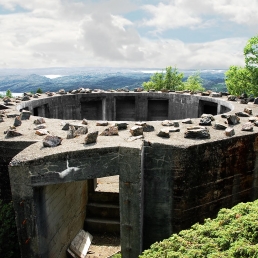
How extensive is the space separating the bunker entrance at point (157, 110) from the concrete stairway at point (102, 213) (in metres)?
8.11

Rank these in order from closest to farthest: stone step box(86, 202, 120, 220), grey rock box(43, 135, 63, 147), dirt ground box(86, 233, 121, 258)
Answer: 1. grey rock box(43, 135, 63, 147)
2. dirt ground box(86, 233, 121, 258)
3. stone step box(86, 202, 120, 220)

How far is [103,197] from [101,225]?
897 millimetres

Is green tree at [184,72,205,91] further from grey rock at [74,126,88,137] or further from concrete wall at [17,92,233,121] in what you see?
grey rock at [74,126,88,137]

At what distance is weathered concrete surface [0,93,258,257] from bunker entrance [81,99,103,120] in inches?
341

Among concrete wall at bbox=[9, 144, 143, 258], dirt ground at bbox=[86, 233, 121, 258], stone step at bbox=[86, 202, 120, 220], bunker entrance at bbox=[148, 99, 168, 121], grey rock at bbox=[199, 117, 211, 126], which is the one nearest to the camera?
concrete wall at bbox=[9, 144, 143, 258]

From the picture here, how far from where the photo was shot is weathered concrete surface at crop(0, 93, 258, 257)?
5.42 m

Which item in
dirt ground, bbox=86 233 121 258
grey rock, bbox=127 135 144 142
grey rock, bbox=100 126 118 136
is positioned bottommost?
dirt ground, bbox=86 233 121 258

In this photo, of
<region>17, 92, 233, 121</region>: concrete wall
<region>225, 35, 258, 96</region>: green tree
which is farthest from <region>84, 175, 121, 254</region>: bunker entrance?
<region>225, 35, 258, 96</region>: green tree

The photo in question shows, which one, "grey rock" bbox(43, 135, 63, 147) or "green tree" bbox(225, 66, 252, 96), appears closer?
"grey rock" bbox(43, 135, 63, 147)

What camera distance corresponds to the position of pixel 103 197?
9578 mm

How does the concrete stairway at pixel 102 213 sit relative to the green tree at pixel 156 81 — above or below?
below

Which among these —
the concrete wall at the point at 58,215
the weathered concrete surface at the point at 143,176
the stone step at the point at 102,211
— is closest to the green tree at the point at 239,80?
the weathered concrete surface at the point at 143,176

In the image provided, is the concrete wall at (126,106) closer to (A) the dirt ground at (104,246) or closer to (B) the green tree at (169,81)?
(A) the dirt ground at (104,246)

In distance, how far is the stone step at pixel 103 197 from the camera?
31.1 ft
